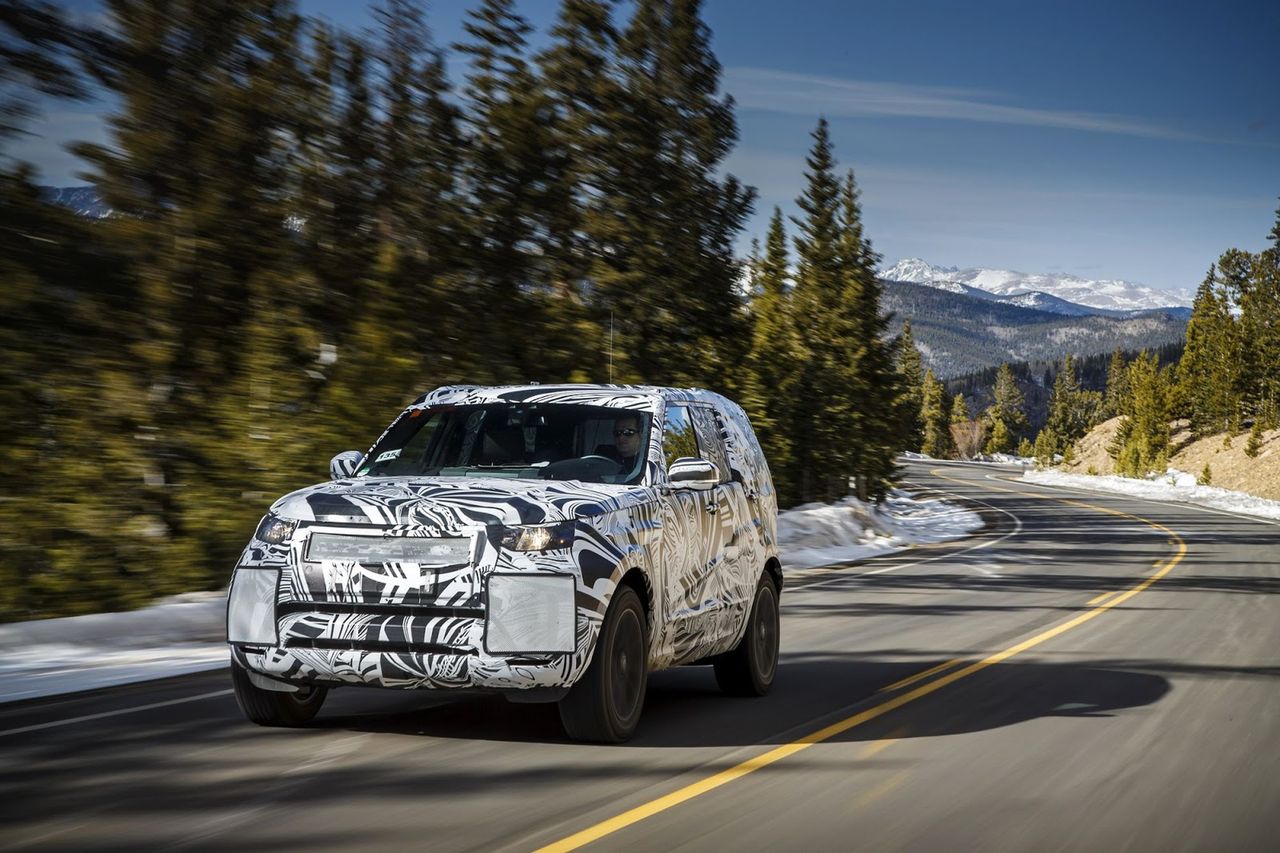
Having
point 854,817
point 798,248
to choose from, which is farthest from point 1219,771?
point 798,248

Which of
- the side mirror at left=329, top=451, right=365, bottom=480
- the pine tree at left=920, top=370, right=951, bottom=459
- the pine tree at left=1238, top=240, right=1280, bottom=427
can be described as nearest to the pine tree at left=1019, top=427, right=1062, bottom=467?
the pine tree at left=920, top=370, right=951, bottom=459

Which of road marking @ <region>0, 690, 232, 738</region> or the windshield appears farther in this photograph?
the windshield

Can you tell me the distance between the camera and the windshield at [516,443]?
7754 mm

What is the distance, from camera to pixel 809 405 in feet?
143

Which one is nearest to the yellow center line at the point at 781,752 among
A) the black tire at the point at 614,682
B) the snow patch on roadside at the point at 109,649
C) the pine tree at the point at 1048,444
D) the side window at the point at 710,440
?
the black tire at the point at 614,682

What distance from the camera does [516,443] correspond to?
802 centimetres

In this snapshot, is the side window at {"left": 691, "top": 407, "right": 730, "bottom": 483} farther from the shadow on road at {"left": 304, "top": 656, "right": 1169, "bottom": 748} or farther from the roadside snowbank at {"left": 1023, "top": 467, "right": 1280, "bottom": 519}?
the roadside snowbank at {"left": 1023, "top": 467, "right": 1280, "bottom": 519}

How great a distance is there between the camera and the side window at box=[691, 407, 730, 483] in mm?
8930

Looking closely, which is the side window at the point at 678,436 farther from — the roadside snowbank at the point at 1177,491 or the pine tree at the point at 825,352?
the roadside snowbank at the point at 1177,491

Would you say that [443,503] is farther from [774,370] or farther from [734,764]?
[774,370]

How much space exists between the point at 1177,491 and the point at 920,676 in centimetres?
6565

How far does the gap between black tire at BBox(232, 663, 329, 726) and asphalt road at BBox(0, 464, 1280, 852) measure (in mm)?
118

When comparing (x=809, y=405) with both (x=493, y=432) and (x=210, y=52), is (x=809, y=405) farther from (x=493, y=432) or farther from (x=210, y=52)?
(x=493, y=432)

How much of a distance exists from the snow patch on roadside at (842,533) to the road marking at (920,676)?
1163 centimetres
